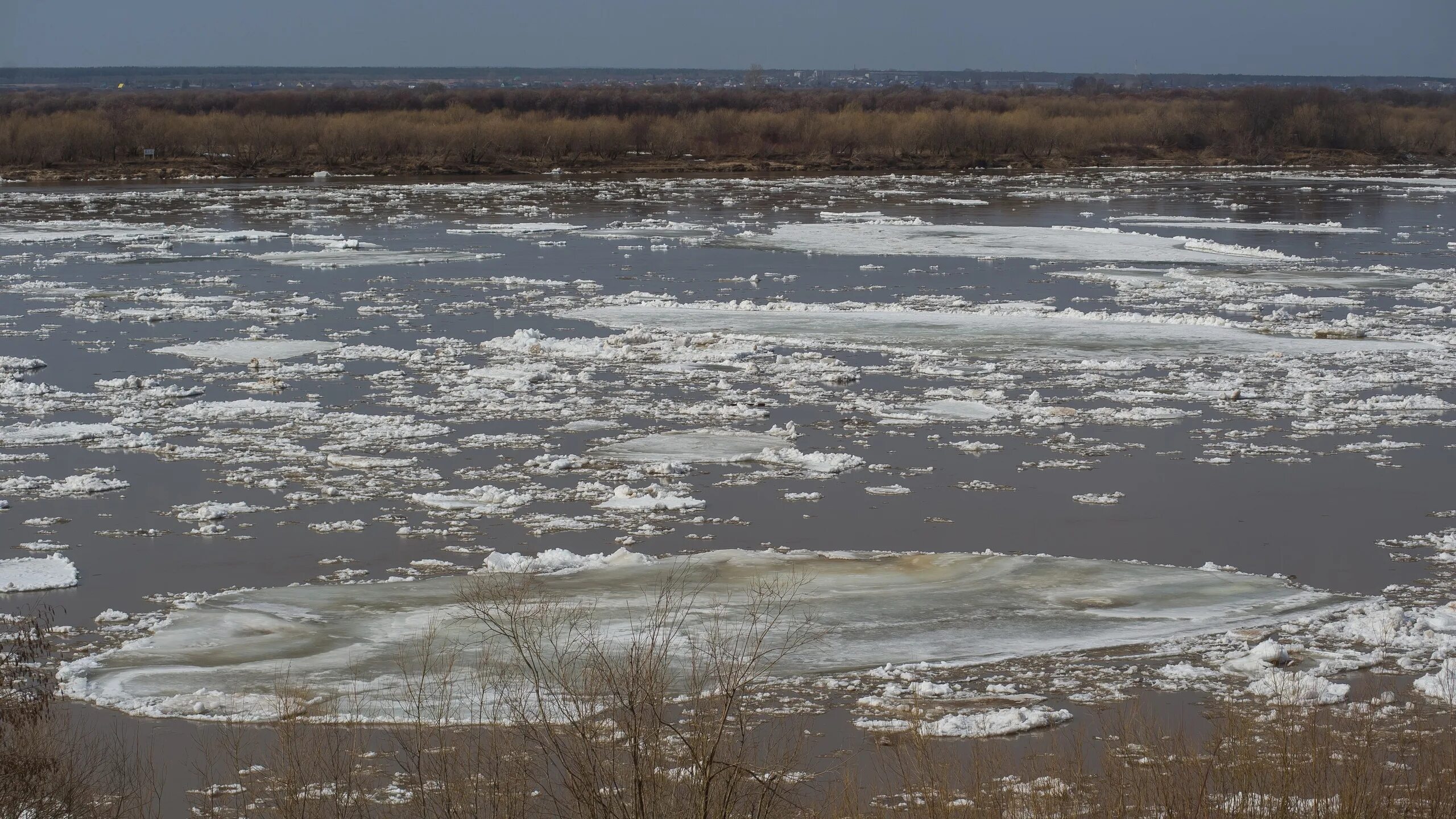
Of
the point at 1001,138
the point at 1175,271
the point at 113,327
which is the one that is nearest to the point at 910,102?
the point at 1001,138

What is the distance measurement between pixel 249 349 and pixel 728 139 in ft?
158

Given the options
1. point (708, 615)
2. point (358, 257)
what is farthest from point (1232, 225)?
point (708, 615)

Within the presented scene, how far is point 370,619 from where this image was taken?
321 inches

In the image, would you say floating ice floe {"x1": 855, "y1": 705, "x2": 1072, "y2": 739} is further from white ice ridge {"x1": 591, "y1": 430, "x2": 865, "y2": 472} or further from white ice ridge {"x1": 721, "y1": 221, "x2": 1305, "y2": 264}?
white ice ridge {"x1": 721, "y1": 221, "x2": 1305, "y2": 264}

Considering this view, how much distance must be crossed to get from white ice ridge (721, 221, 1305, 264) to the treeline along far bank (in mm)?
25340

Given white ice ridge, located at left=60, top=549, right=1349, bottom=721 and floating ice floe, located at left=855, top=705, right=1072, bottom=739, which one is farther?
white ice ridge, located at left=60, top=549, right=1349, bottom=721

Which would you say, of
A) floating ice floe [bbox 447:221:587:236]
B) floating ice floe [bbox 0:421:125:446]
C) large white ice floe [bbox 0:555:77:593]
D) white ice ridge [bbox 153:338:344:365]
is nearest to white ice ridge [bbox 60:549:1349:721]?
large white ice floe [bbox 0:555:77:593]

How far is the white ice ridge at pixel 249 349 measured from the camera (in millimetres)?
16172

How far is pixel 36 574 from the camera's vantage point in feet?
29.5

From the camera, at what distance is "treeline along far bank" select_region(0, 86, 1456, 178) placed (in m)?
54.7

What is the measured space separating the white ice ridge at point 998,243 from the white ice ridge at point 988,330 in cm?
726

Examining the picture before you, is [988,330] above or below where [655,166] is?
below

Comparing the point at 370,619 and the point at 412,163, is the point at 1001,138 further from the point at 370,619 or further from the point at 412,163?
the point at 370,619

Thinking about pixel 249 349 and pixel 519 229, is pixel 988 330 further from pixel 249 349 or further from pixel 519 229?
pixel 519 229
